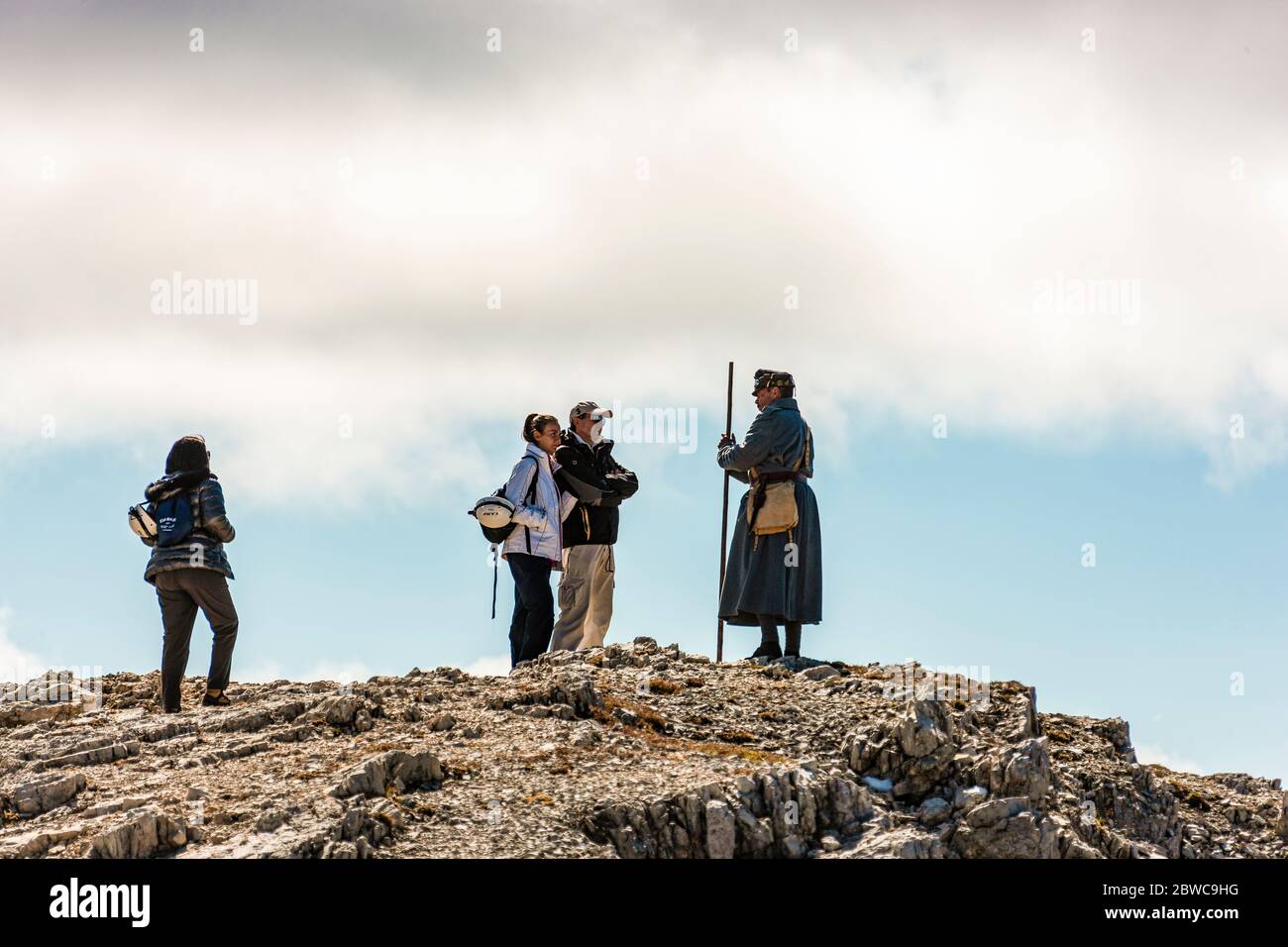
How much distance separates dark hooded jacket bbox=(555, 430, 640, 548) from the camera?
1788 centimetres

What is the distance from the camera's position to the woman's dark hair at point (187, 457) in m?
16.3

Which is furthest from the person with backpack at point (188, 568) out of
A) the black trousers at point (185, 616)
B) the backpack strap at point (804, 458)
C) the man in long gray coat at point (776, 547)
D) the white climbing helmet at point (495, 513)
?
the backpack strap at point (804, 458)

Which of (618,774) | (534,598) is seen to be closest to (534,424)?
(534,598)

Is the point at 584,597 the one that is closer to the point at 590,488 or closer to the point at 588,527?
the point at 588,527

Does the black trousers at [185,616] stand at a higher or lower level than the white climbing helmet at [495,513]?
lower

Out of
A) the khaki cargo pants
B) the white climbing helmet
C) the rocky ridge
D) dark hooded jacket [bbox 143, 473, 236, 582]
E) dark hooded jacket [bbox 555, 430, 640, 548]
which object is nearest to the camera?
the rocky ridge

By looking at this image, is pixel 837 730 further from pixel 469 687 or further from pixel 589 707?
pixel 469 687

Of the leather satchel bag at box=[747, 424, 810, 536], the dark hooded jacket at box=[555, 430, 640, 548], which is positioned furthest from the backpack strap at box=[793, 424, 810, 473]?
the dark hooded jacket at box=[555, 430, 640, 548]

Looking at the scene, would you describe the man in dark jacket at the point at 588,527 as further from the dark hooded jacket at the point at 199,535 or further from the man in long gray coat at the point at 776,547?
the dark hooded jacket at the point at 199,535

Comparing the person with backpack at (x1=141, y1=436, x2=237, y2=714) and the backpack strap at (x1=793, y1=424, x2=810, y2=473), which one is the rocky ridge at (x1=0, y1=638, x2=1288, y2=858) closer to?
the person with backpack at (x1=141, y1=436, x2=237, y2=714)

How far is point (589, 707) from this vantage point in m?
14.4

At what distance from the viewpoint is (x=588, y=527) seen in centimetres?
1794

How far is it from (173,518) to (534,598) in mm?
3640
